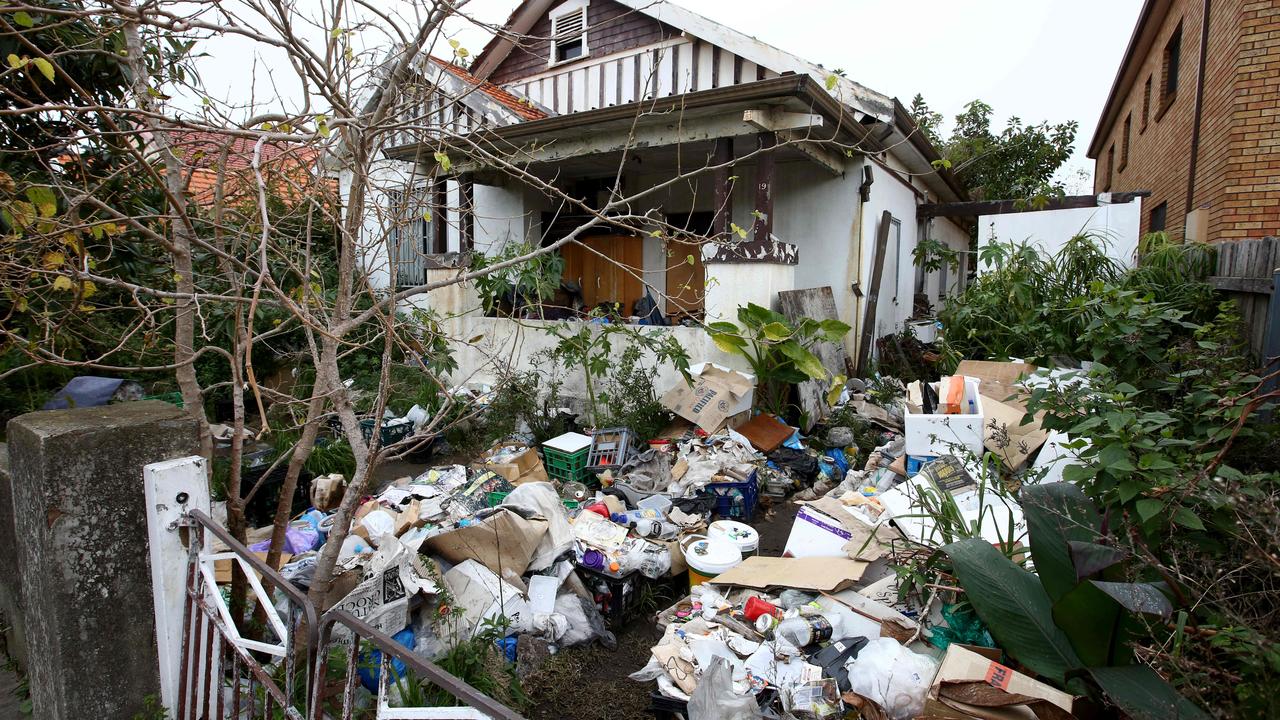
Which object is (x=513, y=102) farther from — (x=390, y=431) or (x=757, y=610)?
(x=757, y=610)

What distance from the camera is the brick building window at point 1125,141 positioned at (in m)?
14.0

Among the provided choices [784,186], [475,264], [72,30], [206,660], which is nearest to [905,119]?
[784,186]

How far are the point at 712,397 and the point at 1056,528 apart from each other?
12.2ft

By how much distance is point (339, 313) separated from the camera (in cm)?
241

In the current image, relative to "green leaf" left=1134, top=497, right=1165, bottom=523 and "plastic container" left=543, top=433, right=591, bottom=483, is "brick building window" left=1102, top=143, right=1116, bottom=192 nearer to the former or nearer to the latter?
"plastic container" left=543, top=433, right=591, bottom=483

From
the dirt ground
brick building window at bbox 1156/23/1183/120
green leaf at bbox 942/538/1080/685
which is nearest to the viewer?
green leaf at bbox 942/538/1080/685

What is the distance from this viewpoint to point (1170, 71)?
10211mm

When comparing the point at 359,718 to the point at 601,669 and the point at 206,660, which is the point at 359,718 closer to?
the point at 206,660

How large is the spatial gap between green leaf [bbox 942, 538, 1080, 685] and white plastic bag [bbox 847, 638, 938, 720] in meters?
0.36

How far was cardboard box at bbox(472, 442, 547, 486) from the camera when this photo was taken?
559cm

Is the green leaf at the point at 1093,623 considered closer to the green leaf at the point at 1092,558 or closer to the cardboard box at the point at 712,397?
the green leaf at the point at 1092,558

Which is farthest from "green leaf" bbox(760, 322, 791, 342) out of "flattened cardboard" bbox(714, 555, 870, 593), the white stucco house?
"flattened cardboard" bbox(714, 555, 870, 593)

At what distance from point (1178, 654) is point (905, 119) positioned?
6946 mm

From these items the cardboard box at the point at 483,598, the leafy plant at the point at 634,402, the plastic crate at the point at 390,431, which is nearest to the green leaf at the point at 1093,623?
the cardboard box at the point at 483,598
